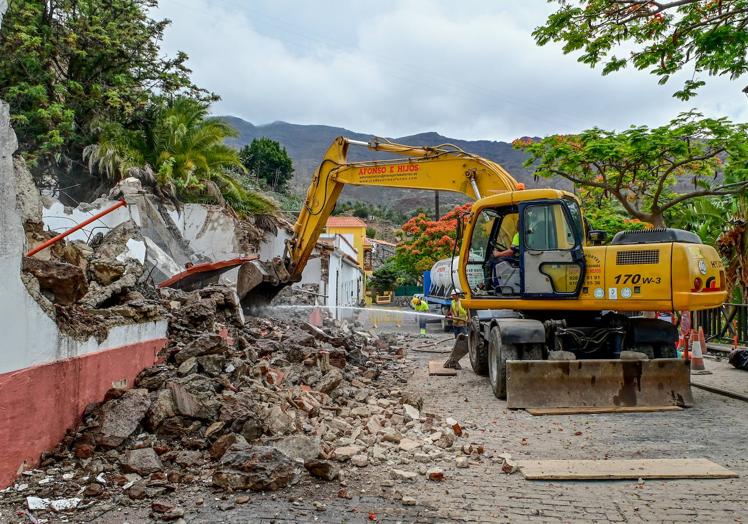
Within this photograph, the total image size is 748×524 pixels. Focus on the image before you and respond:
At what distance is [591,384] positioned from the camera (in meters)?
7.46

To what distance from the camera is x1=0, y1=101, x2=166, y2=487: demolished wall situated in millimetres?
3924

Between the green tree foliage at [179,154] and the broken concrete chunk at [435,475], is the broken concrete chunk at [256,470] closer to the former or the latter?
the broken concrete chunk at [435,475]

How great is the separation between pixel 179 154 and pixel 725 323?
1560 centimetres

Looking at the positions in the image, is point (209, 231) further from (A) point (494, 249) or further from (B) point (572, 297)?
(B) point (572, 297)

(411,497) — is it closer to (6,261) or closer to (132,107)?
(6,261)

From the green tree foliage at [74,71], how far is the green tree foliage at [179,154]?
22.1 inches

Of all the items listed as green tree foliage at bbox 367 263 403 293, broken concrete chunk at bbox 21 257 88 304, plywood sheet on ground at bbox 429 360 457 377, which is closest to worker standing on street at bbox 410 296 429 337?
plywood sheet on ground at bbox 429 360 457 377

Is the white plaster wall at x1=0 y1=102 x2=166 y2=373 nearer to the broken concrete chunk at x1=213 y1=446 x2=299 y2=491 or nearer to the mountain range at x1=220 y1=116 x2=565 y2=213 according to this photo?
the broken concrete chunk at x1=213 y1=446 x2=299 y2=491

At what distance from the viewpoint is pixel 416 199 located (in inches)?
5192

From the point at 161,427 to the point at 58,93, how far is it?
13138mm

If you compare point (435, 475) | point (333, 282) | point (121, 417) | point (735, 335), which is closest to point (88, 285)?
point (121, 417)

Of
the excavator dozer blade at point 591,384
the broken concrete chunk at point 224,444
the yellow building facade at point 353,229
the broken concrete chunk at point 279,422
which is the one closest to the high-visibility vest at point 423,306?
the excavator dozer blade at point 591,384

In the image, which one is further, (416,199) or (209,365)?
(416,199)

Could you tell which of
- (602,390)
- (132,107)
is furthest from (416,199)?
(602,390)
